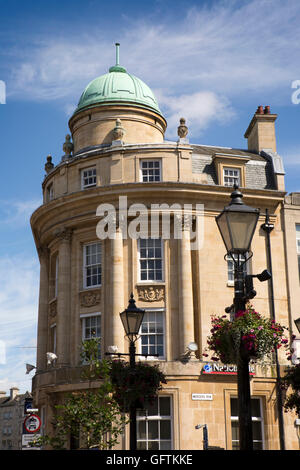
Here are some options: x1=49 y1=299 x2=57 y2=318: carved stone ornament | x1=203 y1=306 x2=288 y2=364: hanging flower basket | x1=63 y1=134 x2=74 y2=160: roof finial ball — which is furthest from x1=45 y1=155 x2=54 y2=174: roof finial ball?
x1=203 y1=306 x2=288 y2=364: hanging flower basket

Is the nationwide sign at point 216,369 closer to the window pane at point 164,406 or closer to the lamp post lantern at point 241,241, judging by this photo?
the window pane at point 164,406

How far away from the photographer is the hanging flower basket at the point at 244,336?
11.2 meters

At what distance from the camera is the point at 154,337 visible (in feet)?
102

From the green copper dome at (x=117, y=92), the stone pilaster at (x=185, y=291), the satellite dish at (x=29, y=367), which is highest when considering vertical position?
the green copper dome at (x=117, y=92)

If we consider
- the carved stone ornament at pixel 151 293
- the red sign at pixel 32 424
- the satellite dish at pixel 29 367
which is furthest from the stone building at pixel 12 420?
the red sign at pixel 32 424

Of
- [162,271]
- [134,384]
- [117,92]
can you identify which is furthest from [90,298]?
[134,384]

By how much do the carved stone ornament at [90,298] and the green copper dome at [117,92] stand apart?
10580mm

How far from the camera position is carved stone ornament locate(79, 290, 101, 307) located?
31984 millimetres

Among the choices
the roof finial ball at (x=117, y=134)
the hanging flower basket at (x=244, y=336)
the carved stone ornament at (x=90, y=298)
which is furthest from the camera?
the roof finial ball at (x=117, y=134)

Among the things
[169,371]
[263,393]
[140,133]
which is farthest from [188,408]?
[140,133]

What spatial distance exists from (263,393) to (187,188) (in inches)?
401
